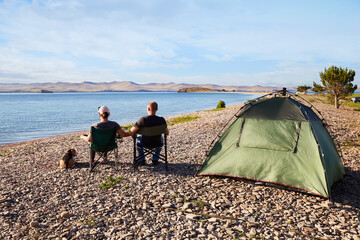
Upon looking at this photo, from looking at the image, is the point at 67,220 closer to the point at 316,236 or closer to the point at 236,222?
the point at 236,222

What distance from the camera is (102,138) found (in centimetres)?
788

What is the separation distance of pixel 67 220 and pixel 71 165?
3782 millimetres

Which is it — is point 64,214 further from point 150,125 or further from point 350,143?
point 350,143

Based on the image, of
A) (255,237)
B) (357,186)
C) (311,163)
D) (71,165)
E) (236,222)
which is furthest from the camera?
(71,165)

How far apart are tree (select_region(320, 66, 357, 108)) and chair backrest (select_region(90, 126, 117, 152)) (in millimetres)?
33562

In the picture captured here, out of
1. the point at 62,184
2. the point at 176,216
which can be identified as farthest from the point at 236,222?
the point at 62,184

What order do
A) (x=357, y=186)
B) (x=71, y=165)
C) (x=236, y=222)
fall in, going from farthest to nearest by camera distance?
(x=71, y=165), (x=357, y=186), (x=236, y=222)

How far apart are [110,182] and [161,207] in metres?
2.21

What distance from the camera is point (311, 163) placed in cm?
617

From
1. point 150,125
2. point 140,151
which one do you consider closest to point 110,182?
point 140,151

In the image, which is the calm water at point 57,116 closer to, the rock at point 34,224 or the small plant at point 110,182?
the small plant at point 110,182

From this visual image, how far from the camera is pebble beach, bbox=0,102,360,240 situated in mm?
4531

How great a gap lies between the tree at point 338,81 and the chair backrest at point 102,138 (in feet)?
110

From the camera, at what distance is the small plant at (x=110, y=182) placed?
6.66m
